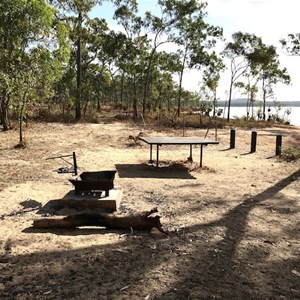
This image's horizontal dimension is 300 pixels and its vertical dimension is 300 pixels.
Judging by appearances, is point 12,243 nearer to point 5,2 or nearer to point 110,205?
point 110,205

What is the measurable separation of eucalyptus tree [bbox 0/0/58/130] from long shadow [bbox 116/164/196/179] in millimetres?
5584

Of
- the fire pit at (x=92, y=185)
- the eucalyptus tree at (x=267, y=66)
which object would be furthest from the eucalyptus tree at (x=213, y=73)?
the fire pit at (x=92, y=185)

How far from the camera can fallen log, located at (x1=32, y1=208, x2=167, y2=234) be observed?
15.5 ft

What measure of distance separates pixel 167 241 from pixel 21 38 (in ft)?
45.2

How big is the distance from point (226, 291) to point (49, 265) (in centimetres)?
177

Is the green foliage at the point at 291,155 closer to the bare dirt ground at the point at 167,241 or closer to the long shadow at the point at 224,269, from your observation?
the bare dirt ground at the point at 167,241

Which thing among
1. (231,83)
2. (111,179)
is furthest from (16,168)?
(231,83)

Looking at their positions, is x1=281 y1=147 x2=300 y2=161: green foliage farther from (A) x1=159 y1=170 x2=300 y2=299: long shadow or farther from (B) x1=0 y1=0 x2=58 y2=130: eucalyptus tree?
(B) x1=0 y1=0 x2=58 y2=130: eucalyptus tree

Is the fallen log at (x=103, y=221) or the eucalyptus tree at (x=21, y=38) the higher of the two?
the eucalyptus tree at (x=21, y=38)

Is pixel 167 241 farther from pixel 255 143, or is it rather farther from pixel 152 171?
pixel 255 143

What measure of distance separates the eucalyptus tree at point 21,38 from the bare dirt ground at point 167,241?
510 centimetres

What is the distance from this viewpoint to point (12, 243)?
4215 mm

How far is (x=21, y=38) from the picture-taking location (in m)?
15.4

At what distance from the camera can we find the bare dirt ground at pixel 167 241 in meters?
3.28
